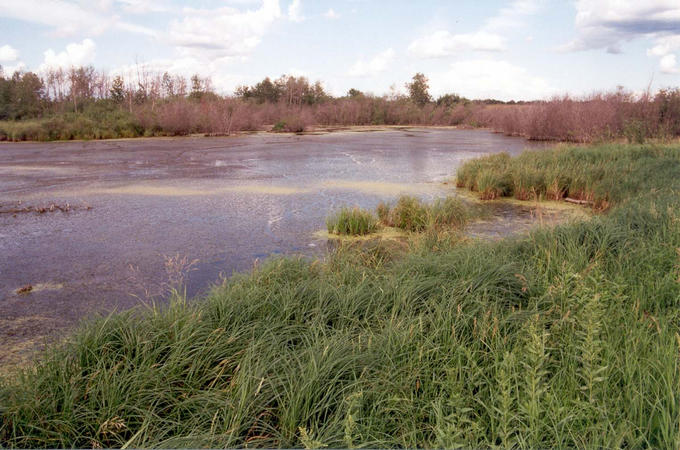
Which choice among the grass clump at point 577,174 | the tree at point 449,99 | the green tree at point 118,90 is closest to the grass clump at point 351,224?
the grass clump at point 577,174

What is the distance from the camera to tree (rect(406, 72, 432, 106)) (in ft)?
240

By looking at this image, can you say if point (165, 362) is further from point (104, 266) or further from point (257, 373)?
point (104, 266)

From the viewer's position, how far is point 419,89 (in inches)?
2874

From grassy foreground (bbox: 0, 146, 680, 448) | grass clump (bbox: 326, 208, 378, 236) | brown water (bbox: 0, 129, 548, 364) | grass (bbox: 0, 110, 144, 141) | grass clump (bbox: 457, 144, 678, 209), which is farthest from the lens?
grass (bbox: 0, 110, 144, 141)

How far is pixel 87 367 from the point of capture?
2938 millimetres

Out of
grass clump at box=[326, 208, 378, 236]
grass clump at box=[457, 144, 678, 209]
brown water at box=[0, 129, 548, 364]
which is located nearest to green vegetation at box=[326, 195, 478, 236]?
grass clump at box=[326, 208, 378, 236]

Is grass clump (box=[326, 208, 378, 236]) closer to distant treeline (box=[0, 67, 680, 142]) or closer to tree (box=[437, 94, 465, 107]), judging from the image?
distant treeline (box=[0, 67, 680, 142])

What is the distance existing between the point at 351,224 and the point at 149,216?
3.82 meters

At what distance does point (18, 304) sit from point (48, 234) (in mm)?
3145

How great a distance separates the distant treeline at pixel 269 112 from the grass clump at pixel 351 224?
36.3 ft

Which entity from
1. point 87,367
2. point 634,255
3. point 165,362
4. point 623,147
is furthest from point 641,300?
point 623,147

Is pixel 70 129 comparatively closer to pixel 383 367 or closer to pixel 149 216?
pixel 149 216

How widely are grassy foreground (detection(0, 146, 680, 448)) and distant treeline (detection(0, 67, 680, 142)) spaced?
45.5ft

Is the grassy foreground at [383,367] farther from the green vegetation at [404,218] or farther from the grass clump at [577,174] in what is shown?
the grass clump at [577,174]
